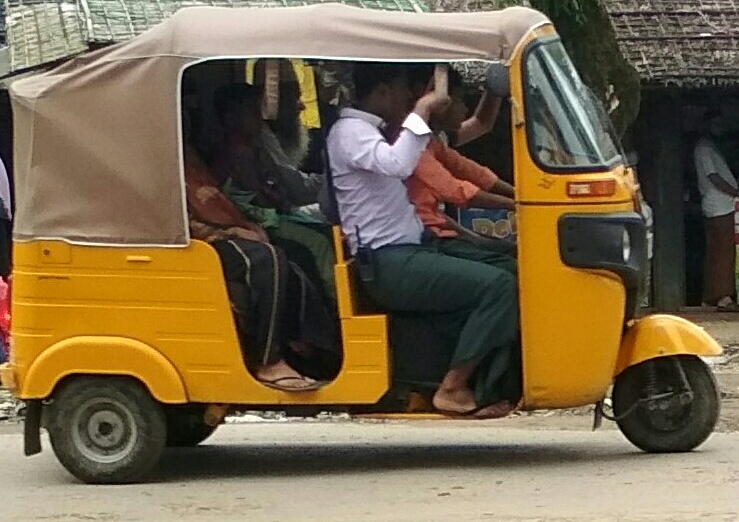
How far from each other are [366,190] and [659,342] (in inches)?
59.6

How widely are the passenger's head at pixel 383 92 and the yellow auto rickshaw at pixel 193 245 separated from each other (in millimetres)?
321

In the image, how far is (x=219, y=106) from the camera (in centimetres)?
819

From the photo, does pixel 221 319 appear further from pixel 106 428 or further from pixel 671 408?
pixel 671 408

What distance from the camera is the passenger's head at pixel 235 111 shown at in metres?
8.17

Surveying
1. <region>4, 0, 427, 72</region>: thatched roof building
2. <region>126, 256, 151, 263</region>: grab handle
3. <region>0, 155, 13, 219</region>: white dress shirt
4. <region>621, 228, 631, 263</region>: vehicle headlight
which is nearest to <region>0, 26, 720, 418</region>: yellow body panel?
<region>126, 256, 151, 263</region>: grab handle

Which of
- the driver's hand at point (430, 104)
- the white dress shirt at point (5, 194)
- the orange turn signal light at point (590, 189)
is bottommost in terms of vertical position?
the white dress shirt at point (5, 194)

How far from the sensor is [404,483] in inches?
301

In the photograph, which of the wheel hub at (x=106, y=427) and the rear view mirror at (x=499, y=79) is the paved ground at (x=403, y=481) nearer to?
the wheel hub at (x=106, y=427)

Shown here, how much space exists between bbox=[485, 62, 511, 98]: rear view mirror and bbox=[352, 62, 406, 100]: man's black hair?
0.47 metres

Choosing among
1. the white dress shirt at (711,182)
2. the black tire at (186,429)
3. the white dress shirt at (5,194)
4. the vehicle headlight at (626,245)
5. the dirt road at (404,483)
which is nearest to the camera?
the dirt road at (404,483)

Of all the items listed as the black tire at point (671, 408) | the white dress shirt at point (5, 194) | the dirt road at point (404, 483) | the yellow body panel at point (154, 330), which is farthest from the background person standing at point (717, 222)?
the yellow body panel at point (154, 330)

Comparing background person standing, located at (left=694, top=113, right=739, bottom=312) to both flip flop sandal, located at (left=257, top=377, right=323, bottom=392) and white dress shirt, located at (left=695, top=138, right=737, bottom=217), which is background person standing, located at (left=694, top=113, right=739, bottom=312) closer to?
white dress shirt, located at (left=695, top=138, right=737, bottom=217)

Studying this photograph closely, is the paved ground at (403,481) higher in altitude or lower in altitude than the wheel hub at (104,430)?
lower

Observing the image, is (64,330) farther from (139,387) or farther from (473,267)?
(473,267)
